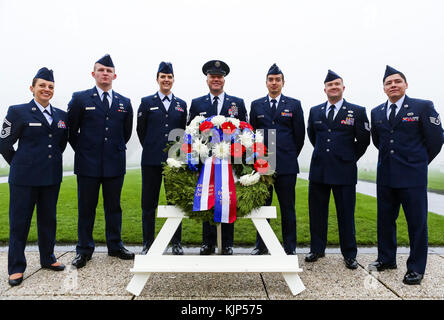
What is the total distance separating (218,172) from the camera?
10.1 feet

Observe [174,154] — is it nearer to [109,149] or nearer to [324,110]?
[109,149]

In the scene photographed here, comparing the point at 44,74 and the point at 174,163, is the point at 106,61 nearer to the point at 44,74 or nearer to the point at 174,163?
the point at 44,74

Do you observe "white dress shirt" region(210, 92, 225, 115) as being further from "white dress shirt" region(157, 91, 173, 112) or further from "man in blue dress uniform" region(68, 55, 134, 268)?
"man in blue dress uniform" region(68, 55, 134, 268)

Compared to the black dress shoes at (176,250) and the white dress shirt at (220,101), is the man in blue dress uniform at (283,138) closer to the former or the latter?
the white dress shirt at (220,101)

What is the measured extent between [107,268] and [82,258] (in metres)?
0.40

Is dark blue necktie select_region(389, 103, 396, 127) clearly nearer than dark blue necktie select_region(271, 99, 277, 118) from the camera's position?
Yes

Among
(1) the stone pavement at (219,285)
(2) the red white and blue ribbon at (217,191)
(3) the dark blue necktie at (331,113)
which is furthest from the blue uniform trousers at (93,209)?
(3) the dark blue necktie at (331,113)

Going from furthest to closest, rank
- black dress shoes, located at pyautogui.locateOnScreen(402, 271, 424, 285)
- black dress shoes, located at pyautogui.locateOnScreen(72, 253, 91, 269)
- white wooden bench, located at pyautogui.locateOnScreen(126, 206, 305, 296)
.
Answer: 1. black dress shoes, located at pyautogui.locateOnScreen(72, 253, 91, 269)
2. black dress shoes, located at pyautogui.locateOnScreen(402, 271, 424, 285)
3. white wooden bench, located at pyautogui.locateOnScreen(126, 206, 305, 296)

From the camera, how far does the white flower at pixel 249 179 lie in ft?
10.1

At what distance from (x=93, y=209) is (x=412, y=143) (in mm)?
4023

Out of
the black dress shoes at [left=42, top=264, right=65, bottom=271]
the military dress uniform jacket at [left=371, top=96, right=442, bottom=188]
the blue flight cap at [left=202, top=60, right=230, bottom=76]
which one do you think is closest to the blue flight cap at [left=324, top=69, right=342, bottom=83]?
the military dress uniform jacket at [left=371, top=96, right=442, bottom=188]

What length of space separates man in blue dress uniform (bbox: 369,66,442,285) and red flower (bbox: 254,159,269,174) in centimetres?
163

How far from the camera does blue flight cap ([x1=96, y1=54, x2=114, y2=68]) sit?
400cm

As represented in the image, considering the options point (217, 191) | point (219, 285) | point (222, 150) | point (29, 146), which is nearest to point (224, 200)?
point (217, 191)
